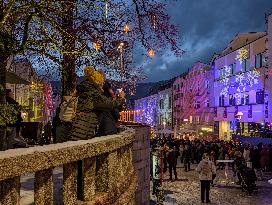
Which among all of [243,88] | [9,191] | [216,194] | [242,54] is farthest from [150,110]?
[9,191]

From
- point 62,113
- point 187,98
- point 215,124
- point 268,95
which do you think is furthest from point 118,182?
point 187,98

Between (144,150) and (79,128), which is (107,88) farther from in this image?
(144,150)

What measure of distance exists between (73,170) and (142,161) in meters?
8.62

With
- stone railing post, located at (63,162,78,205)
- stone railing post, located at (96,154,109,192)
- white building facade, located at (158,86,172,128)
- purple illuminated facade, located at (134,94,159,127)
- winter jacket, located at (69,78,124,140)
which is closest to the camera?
stone railing post, located at (63,162,78,205)

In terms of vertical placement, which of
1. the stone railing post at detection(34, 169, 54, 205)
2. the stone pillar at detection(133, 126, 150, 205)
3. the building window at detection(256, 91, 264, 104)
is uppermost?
the building window at detection(256, 91, 264, 104)

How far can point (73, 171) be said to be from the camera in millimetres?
3984

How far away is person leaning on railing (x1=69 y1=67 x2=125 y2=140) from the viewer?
586 centimetres

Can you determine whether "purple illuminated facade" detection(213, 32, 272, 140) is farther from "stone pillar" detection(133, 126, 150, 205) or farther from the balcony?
the balcony

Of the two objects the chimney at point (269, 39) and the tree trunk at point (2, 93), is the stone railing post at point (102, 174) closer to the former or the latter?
the tree trunk at point (2, 93)

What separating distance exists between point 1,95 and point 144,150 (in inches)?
230

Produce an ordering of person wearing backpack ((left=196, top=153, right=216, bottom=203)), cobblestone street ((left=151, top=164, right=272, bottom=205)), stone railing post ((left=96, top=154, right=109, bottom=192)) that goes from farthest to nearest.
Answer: cobblestone street ((left=151, top=164, right=272, bottom=205)) → person wearing backpack ((left=196, top=153, right=216, bottom=203)) → stone railing post ((left=96, top=154, right=109, bottom=192))

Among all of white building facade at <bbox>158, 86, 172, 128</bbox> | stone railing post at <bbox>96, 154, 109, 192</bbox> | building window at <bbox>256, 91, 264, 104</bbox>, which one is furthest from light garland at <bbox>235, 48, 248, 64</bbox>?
stone railing post at <bbox>96, 154, 109, 192</bbox>

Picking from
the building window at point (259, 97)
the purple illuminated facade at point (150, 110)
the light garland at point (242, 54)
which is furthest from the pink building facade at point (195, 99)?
the building window at point (259, 97)

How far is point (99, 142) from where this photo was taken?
14.7ft
